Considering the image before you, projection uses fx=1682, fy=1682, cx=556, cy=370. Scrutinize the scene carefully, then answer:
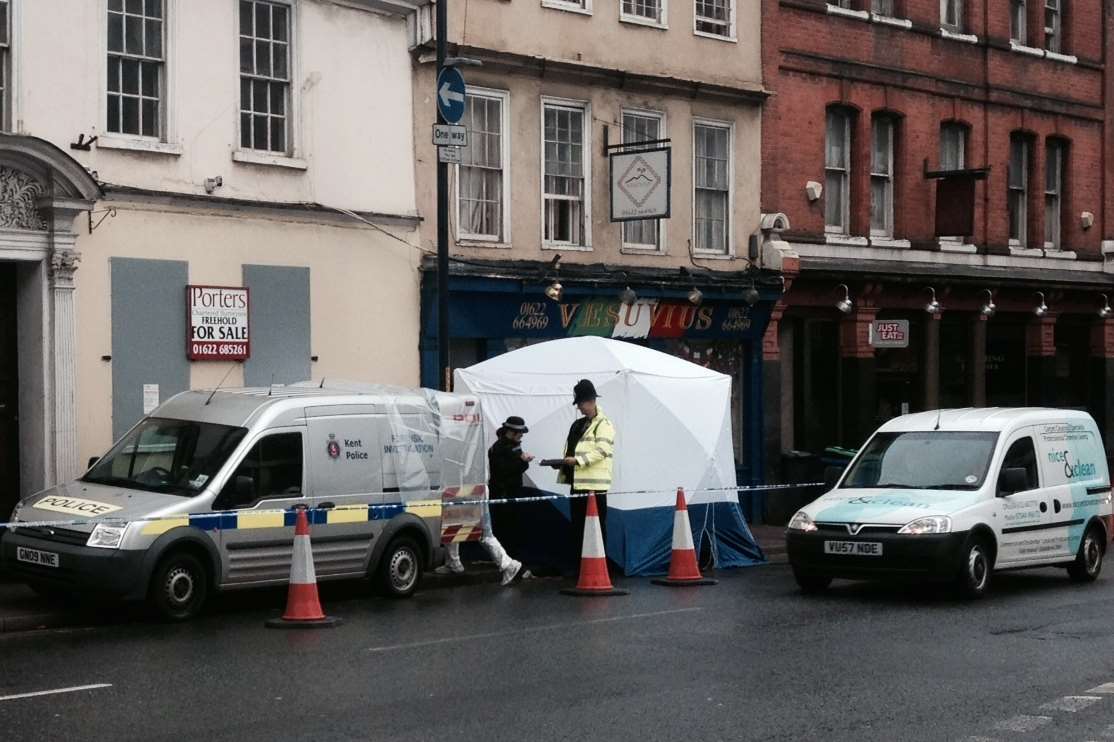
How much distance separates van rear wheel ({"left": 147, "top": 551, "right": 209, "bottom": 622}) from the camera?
539 inches

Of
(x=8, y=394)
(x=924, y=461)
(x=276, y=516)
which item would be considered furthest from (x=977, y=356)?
(x=276, y=516)

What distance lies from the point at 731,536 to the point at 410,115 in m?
6.88

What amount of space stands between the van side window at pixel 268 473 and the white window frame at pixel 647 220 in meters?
10.6

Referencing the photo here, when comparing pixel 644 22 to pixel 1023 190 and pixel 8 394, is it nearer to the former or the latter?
pixel 1023 190

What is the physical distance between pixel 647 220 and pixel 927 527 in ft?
34.6

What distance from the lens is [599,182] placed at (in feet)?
80.0

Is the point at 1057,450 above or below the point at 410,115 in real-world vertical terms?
below

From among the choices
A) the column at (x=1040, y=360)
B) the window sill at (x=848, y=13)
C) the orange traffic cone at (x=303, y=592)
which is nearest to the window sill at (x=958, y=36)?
the window sill at (x=848, y=13)

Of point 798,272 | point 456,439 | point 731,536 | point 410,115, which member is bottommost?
point 731,536

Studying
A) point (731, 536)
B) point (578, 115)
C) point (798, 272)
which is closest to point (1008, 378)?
point (798, 272)

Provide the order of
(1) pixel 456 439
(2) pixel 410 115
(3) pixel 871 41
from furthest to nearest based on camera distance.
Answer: (3) pixel 871 41 → (2) pixel 410 115 → (1) pixel 456 439

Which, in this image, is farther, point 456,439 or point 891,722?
point 456,439

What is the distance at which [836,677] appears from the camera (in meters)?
11.1

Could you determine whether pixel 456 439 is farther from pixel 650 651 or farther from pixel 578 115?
pixel 578 115
